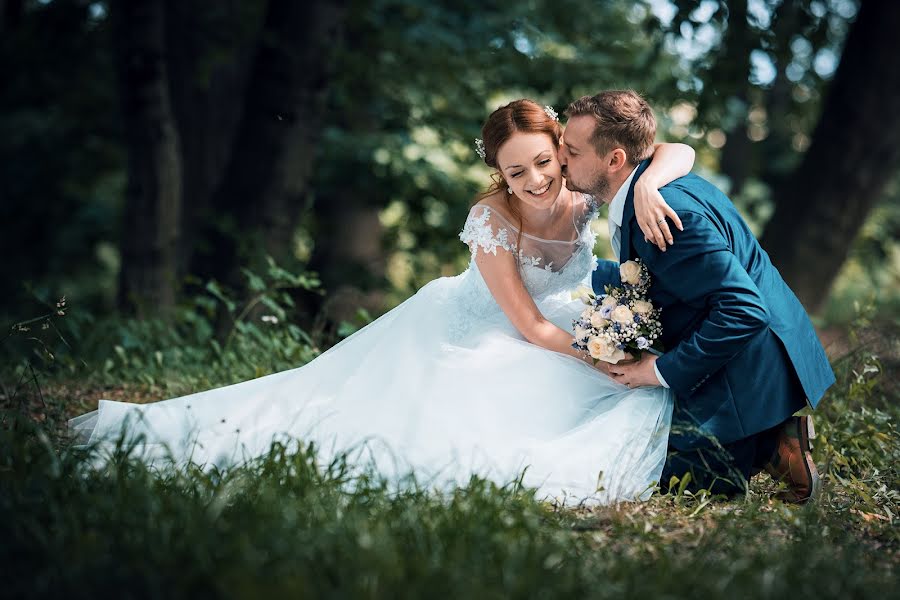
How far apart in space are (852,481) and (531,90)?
18.8 ft

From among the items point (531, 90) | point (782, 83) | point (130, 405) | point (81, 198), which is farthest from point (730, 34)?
point (81, 198)

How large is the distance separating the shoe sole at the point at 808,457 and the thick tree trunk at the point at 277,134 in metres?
3.93

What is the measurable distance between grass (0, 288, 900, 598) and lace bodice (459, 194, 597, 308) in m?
1.17

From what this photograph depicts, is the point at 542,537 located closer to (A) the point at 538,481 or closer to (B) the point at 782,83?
(A) the point at 538,481

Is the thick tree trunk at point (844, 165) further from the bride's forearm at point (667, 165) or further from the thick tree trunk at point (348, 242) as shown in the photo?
the bride's forearm at point (667, 165)

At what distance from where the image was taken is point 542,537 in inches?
107

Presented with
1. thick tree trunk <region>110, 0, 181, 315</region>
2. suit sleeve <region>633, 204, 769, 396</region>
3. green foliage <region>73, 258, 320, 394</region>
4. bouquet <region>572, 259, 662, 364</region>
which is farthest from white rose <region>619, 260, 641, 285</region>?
thick tree trunk <region>110, 0, 181, 315</region>

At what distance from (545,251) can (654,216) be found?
84 cm

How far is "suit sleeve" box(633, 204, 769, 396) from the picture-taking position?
130 inches

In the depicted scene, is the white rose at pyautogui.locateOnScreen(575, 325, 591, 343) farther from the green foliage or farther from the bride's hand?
the green foliage

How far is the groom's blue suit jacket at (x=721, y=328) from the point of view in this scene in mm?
3332

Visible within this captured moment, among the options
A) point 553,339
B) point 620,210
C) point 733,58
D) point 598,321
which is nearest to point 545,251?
point 553,339

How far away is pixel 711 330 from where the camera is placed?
10.9ft

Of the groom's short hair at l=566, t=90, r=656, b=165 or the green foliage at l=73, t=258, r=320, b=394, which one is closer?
Answer: the groom's short hair at l=566, t=90, r=656, b=165
